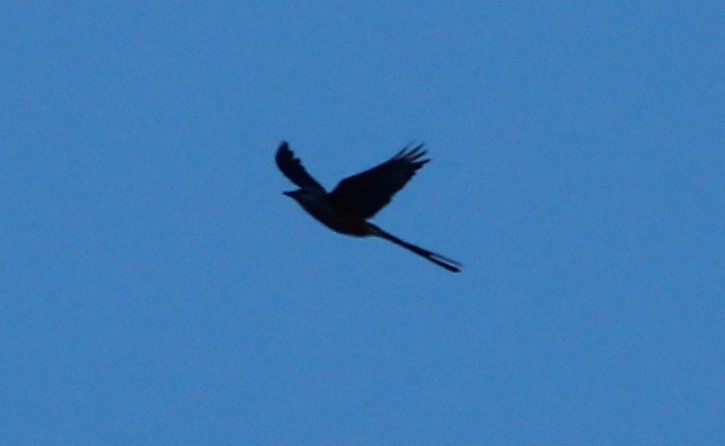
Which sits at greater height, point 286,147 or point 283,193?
point 286,147

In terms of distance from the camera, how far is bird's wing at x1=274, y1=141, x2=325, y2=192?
12.0 metres

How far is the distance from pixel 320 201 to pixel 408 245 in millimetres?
935

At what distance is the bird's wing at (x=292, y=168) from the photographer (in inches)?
474

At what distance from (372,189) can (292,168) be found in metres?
1.39

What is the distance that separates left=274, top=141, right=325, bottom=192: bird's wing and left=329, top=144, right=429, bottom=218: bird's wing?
0.65 m

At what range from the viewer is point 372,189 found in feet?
36.8

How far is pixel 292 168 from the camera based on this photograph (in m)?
12.4

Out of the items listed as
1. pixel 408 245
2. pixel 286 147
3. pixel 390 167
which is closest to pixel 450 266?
pixel 408 245

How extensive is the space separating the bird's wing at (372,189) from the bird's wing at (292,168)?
2.14 feet

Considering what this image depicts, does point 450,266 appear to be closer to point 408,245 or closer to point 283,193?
point 408,245

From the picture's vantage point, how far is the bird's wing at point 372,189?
11195mm

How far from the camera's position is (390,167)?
37.0ft

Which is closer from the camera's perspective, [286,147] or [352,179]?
[352,179]

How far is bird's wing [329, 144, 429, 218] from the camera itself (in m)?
11.2
